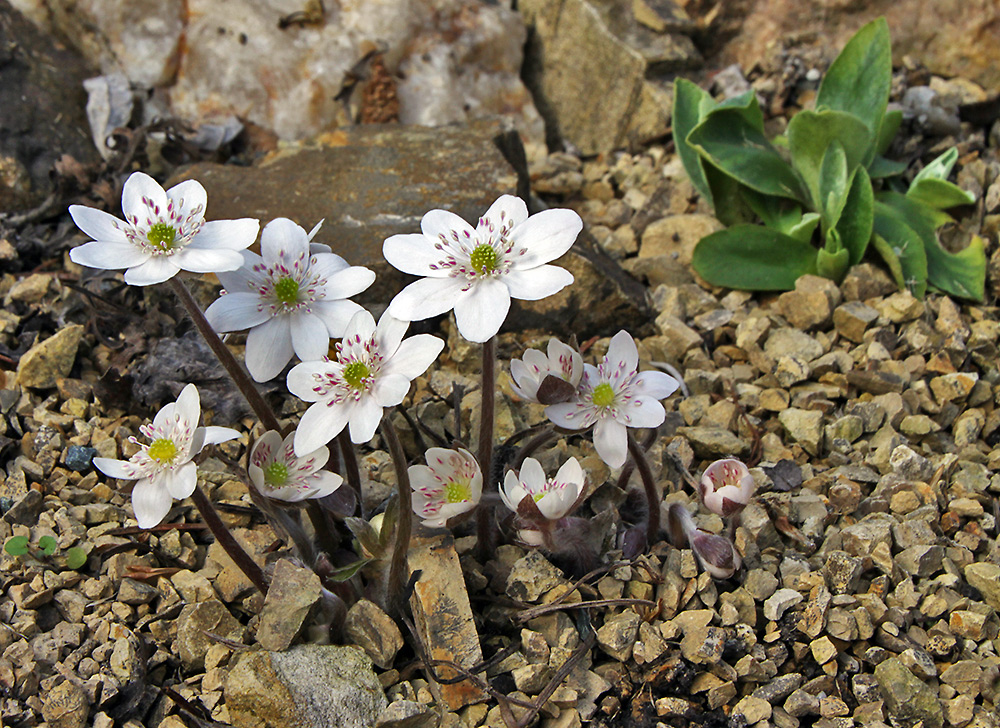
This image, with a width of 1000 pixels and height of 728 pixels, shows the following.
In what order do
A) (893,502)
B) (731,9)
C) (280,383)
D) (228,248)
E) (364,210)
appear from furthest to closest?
(731,9)
(364,210)
(280,383)
(893,502)
(228,248)

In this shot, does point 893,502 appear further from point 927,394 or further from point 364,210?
point 364,210

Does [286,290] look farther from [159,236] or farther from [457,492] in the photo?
[457,492]

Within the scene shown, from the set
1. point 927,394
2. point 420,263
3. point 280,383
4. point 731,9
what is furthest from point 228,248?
point 731,9

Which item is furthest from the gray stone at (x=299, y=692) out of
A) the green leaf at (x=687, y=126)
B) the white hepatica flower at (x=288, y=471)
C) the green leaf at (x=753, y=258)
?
the green leaf at (x=687, y=126)

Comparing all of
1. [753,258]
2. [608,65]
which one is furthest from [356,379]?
[608,65]

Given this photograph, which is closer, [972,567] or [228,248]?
[228,248]

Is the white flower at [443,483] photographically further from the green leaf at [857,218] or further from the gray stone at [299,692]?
the green leaf at [857,218]

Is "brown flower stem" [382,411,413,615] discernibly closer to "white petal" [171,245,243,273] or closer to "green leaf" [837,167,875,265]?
"white petal" [171,245,243,273]
